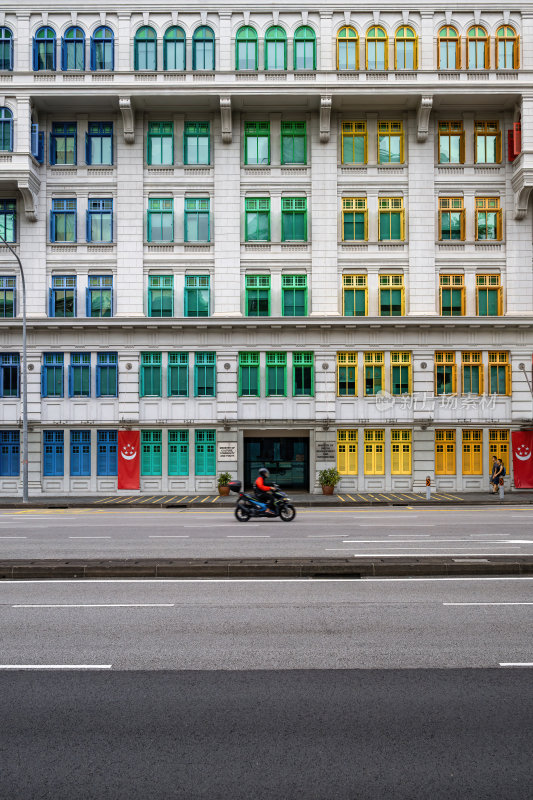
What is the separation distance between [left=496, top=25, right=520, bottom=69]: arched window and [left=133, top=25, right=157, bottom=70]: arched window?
17.0 meters

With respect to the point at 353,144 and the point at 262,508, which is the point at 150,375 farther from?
the point at 353,144

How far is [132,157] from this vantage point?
31.7m

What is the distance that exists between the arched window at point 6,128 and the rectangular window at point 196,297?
10.7 metres

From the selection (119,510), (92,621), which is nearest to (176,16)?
(119,510)

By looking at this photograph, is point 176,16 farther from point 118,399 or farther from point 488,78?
point 118,399

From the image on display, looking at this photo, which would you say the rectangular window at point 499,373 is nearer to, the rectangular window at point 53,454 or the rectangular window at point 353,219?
the rectangular window at point 353,219

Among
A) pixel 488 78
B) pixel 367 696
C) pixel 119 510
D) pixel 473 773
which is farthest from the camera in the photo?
pixel 488 78

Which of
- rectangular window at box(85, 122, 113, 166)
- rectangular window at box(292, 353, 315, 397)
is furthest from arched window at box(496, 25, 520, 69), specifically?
rectangular window at box(85, 122, 113, 166)

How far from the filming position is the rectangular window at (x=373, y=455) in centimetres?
3156

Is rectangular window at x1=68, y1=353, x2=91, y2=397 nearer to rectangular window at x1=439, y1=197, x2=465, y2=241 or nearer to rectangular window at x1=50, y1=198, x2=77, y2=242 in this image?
rectangular window at x1=50, y1=198, x2=77, y2=242

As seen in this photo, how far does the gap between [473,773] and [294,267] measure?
2856 centimetres

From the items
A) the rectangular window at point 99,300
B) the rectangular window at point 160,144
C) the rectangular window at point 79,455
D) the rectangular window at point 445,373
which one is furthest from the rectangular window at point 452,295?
the rectangular window at point 79,455

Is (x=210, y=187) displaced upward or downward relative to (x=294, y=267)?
upward

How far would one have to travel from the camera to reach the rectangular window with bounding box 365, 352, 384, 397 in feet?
104
